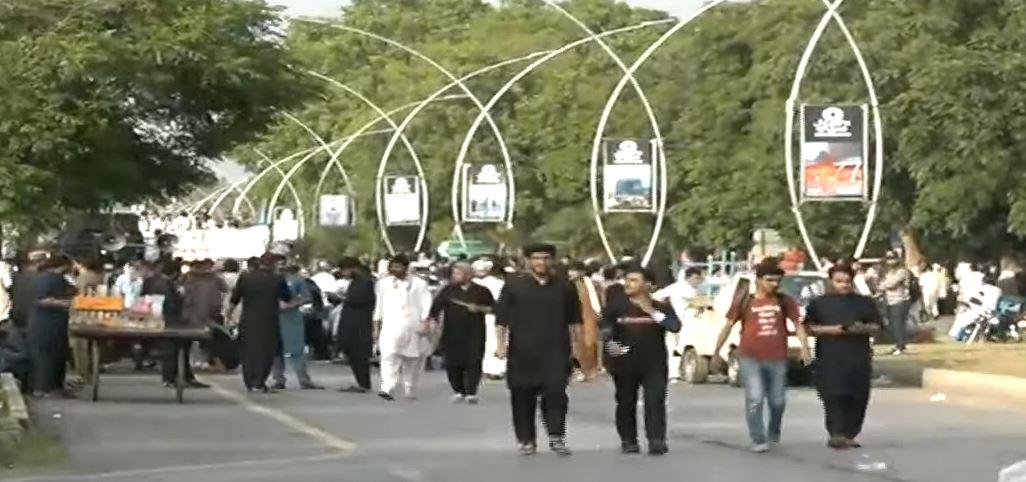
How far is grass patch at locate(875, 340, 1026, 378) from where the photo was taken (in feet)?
113

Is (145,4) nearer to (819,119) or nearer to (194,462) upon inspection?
(819,119)

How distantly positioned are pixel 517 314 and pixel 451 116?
8664 cm

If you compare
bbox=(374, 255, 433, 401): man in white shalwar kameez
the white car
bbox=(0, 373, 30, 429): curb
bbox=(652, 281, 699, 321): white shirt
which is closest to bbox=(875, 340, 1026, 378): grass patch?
the white car

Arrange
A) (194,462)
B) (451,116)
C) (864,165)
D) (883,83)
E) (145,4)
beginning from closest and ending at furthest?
(194,462) → (864,165) → (145,4) → (883,83) → (451,116)

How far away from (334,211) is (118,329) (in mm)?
67837

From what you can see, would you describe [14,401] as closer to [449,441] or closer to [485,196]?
[449,441]

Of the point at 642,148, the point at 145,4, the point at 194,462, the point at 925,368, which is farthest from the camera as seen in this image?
the point at 642,148

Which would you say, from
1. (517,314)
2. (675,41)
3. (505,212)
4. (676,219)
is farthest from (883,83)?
(517,314)

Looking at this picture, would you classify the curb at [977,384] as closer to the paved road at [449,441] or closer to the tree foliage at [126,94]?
the paved road at [449,441]

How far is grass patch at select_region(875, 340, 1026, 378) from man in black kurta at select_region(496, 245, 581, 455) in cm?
1336

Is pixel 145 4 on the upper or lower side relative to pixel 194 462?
upper

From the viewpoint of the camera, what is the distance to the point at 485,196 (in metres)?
70.1

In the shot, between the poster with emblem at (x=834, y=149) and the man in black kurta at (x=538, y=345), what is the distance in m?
21.4

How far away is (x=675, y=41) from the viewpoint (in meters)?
91.1
